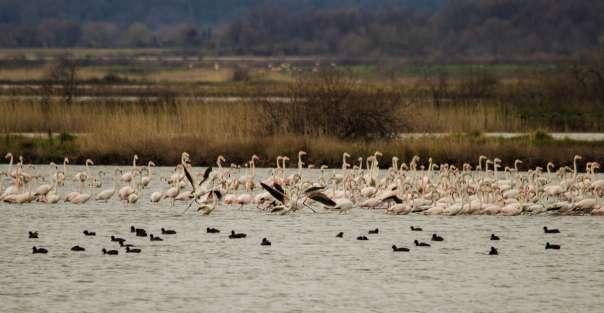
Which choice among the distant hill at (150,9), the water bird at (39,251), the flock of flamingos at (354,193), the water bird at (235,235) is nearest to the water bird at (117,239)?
the water bird at (39,251)

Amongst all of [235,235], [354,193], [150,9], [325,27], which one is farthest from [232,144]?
[150,9]

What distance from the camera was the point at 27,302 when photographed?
47.7 feet

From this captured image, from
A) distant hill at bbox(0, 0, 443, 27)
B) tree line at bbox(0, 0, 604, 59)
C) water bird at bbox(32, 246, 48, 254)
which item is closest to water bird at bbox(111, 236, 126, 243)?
water bird at bbox(32, 246, 48, 254)

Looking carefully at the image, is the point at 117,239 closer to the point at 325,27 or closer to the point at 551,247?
the point at 551,247

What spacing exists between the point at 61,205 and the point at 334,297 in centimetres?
830

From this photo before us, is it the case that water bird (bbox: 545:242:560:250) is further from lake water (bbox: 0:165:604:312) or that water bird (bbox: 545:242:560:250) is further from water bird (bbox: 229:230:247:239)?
water bird (bbox: 229:230:247:239)

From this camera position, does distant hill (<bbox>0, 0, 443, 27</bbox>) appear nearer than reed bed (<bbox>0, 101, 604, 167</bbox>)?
No

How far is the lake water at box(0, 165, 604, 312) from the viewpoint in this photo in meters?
14.8

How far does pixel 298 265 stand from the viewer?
1708 cm

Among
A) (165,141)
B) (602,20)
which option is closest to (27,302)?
(165,141)

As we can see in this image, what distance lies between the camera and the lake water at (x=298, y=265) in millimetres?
14797

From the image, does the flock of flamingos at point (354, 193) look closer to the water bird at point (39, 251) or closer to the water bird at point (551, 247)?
the water bird at point (551, 247)

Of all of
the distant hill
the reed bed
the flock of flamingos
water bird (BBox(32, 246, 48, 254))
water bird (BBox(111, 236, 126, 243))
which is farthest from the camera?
the distant hill

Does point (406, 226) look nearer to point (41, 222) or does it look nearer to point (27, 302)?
point (41, 222)
